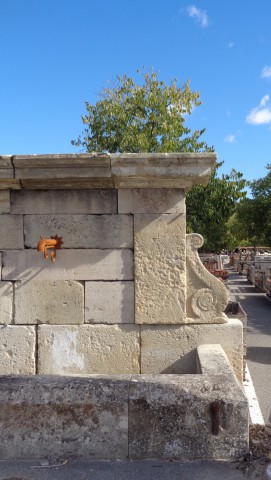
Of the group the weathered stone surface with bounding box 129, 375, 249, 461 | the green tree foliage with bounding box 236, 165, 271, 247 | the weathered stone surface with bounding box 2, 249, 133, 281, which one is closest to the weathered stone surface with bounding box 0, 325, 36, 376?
the weathered stone surface with bounding box 2, 249, 133, 281

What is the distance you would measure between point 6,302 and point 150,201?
1.73 m

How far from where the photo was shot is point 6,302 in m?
4.18

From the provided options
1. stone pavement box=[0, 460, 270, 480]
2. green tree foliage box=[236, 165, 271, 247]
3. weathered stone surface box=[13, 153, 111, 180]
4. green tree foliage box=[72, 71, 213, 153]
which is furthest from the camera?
green tree foliage box=[236, 165, 271, 247]

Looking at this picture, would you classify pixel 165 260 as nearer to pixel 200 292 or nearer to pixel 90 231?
pixel 200 292

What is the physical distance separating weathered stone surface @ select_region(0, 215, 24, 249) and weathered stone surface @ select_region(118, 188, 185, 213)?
3.33 feet

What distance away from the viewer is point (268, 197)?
22.5m

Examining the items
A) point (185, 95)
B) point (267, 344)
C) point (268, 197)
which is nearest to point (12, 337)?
point (267, 344)

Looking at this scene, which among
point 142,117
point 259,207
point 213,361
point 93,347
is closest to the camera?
point 213,361

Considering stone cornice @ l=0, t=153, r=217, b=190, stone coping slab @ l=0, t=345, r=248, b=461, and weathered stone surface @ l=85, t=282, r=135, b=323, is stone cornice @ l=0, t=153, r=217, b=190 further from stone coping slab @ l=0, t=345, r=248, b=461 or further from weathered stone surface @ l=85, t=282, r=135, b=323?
stone coping slab @ l=0, t=345, r=248, b=461

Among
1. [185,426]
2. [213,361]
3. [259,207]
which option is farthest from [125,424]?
[259,207]

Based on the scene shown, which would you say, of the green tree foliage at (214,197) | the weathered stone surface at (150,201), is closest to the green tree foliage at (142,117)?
the green tree foliage at (214,197)

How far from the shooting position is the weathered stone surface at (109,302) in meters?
4.15

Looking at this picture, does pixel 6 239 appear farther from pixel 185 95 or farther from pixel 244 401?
pixel 185 95

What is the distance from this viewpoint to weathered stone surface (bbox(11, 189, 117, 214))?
4.21 meters
